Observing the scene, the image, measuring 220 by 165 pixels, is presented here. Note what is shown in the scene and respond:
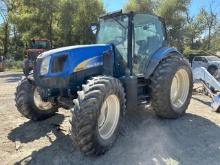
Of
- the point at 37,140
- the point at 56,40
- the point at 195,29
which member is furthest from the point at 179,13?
the point at 37,140

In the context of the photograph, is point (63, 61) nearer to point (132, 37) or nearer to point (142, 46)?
point (132, 37)

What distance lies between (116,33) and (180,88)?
6.65 feet

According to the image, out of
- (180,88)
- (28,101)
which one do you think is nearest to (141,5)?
(180,88)

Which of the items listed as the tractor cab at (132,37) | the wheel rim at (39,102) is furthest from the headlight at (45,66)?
the tractor cab at (132,37)

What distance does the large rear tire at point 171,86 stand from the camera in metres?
6.43

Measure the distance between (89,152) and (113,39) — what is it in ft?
8.03

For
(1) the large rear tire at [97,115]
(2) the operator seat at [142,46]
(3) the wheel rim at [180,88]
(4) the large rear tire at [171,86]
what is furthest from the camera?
(3) the wheel rim at [180,88]

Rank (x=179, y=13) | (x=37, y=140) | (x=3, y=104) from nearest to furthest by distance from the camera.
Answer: (x=37, y=140) → (x=3, y=104) → (x=179, y=13)

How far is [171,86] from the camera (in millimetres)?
6844

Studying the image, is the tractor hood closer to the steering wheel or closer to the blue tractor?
the blue tractor

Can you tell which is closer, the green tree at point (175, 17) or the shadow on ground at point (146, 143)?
the shadow on ground at point (146, 143)

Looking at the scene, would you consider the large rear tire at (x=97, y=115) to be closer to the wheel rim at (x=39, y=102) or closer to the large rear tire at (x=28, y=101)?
the large rear tire at (x=28, y=101)

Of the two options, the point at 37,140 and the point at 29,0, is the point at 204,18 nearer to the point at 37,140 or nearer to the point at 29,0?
the point at 29,0

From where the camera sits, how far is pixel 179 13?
32.3 meters
